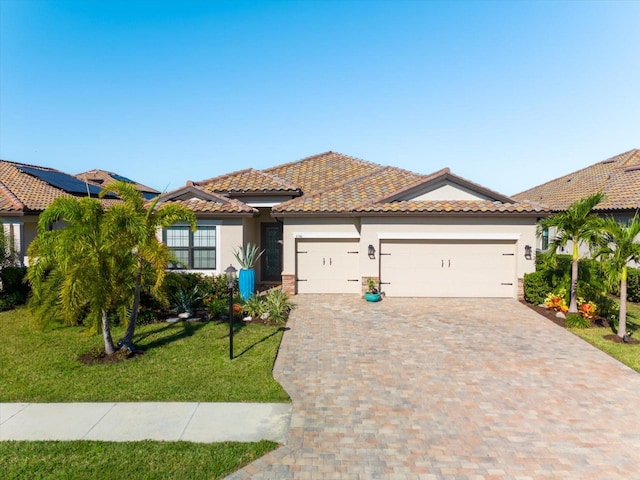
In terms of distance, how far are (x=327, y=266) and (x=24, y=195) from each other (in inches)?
552

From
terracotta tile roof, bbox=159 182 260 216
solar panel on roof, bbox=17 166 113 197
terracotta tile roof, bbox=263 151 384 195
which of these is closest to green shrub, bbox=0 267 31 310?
terracotta tile roof, bbox=159 182 260 216

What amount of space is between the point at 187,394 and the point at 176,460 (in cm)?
195

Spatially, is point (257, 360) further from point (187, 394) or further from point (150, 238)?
point (150, 238)

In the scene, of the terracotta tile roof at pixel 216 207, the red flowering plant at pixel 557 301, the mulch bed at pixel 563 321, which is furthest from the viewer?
the terracotta tile roof at pixel 216 207

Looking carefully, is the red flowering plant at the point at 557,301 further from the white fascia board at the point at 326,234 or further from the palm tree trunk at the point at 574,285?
the white fascia board at the point at 326,234

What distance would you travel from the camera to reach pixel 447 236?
15.2 metres

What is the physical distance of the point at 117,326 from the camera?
1126 cm

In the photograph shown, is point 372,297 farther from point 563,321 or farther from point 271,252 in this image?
point 271,252

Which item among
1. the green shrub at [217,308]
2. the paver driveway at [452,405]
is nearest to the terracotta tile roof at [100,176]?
the green shrub at [217,308]

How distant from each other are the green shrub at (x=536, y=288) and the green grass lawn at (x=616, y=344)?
252 cm

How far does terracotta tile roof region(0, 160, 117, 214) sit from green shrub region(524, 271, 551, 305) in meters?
19.9

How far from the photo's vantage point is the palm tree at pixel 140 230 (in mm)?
8156

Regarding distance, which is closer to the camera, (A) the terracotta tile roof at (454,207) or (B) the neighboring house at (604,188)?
(A) the terracotta tile roof at (454,207)

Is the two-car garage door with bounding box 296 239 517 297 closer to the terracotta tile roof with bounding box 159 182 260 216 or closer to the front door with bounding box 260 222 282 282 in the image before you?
the front door with bounding box 260 222 282 282
